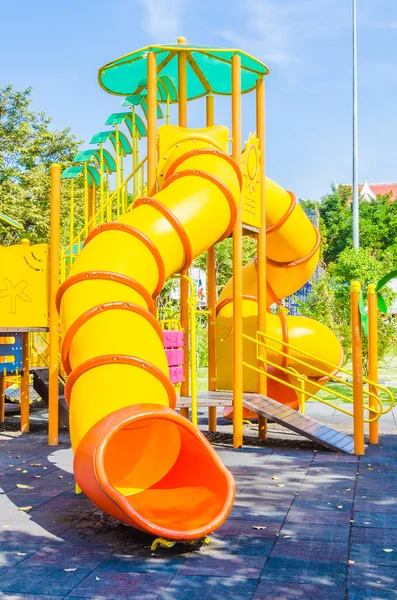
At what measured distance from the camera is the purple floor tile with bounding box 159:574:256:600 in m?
4.05

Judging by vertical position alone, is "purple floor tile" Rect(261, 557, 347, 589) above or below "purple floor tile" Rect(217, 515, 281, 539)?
above

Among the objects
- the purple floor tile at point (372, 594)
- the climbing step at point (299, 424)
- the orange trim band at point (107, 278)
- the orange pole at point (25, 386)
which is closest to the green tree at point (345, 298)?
the climbing step at point (299, 424)

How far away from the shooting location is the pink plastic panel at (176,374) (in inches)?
324

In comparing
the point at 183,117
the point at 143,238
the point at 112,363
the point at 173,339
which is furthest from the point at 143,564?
the point at 183,117

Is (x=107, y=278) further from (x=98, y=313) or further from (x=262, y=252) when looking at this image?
(x=262, y=252)

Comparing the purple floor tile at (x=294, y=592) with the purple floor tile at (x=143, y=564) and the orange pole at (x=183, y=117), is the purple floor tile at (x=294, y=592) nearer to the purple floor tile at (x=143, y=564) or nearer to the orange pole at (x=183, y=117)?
the purple floor tile at (x=143, y=564)

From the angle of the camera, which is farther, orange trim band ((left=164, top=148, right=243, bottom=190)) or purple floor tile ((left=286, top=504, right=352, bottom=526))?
orange trim band ((left=164, top=148, right=243, bottom=190))

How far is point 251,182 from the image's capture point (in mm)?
9633

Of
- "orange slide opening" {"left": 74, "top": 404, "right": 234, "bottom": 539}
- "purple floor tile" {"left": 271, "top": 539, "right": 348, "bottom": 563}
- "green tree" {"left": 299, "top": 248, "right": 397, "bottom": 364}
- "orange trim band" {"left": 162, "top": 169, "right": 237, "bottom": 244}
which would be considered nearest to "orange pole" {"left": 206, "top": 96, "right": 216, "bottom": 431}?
"orange trim band" {"left": 162, "top": 169, "right": 237, "bottom": 244}

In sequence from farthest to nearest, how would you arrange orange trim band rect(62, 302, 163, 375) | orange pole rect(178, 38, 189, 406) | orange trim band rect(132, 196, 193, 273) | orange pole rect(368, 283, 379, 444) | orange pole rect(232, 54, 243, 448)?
orange pole rect(178, 38, 189, 406), orange pole rect(368, 283, 379, 444), orange pole rect(232, 54, 243, 448), orange trim band rect(132, 196, 193, 273), orange trim band rect(62, 302, 163, 375)

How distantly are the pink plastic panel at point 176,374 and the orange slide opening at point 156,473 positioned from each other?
5.54 feet

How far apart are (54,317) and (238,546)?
5274mm

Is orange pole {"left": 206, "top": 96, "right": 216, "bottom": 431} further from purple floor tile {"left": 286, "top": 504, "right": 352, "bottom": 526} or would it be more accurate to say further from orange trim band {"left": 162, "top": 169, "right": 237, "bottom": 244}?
purple floor tile {"left": 286, "top": 504, "right": 352, "bottom": 526}

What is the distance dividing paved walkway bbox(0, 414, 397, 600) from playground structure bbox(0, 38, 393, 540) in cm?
28
